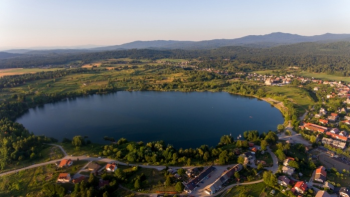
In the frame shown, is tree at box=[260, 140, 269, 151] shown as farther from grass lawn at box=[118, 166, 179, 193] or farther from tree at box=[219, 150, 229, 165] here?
grass lawn at box=[118, 166, 179, 193]

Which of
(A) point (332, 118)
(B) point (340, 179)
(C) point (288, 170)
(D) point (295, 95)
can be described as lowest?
(B) point (340, 179)

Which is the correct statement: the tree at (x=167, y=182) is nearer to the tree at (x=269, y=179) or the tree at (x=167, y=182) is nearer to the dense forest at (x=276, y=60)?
the tree at (x=269, y=179)

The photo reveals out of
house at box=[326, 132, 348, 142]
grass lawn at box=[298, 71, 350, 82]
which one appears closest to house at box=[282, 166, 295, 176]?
house at box=[326, 132, 348, 142]

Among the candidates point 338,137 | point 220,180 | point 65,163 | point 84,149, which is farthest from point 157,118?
point 338,137

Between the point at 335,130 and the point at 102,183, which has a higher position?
the point at 335,130

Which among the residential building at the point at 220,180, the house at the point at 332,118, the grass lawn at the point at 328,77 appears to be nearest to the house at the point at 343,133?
the house at the point at 332,118

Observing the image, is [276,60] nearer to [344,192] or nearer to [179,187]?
[344,192]
